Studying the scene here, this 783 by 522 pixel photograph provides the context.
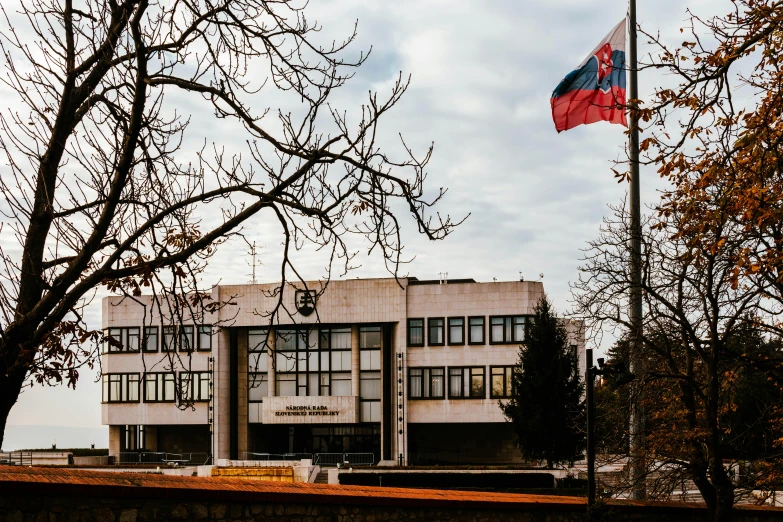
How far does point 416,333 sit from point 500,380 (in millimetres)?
5986

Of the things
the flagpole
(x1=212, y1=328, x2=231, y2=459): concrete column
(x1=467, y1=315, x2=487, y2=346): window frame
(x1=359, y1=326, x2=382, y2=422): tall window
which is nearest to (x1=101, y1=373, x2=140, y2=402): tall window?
(x1=212, y1=328, x2=231, y2=459): concrete column

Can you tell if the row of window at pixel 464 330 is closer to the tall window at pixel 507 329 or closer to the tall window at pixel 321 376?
the tall window at pixel 507 329

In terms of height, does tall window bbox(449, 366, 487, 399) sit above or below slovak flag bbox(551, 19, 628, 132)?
below

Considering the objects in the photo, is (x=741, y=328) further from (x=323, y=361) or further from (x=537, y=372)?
(x=323, y=361)

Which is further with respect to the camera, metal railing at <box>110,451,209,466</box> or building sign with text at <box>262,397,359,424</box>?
metal railing at <box>110,451,209,466</box>

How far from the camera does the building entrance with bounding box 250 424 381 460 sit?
192 feet

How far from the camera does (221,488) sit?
1037 centimetres

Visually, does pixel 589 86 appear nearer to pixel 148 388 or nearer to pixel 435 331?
pixel 435 331

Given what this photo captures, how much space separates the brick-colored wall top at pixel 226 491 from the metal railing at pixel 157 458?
48729 mm

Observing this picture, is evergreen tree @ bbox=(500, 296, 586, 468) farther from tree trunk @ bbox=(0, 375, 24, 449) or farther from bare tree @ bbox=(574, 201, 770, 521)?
tree trunk @ bbox=(0, 375, 24, 449)

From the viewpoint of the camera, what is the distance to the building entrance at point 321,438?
58406mm

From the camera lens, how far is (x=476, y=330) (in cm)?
5603

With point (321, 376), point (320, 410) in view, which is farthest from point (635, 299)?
point (321, 376)

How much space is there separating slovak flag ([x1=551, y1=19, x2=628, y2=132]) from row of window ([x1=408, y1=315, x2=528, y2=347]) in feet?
118
